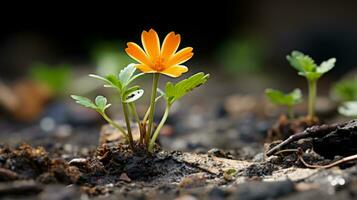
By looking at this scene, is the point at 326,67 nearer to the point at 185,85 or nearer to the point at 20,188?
the point at 185,85

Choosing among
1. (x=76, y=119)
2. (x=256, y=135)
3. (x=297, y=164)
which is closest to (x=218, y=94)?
(x=76, y=119)

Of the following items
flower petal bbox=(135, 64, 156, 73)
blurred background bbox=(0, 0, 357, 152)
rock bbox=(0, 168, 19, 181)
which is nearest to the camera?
rock bbox=(0, 168, 19, 181)

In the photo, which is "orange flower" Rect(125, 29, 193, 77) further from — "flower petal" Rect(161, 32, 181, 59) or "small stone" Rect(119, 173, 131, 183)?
"small stone" Rect(119, 173, 131, 183)

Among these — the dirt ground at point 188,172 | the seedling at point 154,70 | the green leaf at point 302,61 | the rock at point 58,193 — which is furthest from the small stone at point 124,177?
the green leaf at point 302,61

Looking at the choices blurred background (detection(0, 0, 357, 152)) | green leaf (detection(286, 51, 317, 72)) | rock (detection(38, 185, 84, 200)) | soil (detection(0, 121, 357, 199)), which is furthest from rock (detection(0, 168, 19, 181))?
blurred background (detection(0, 0, 357, 152))

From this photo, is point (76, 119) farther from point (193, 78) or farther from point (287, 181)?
point (287, 181)

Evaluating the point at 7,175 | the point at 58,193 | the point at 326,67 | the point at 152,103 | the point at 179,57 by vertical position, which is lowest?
the point at 58,193

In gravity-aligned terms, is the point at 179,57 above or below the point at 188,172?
above

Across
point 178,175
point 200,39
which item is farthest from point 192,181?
point 200,39
